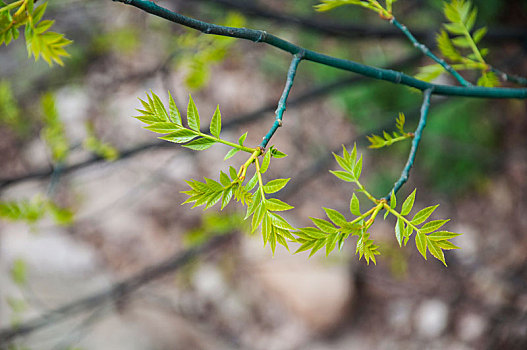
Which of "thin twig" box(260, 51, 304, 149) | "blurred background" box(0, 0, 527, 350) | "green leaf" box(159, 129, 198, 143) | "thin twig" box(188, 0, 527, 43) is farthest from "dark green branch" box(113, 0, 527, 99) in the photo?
"blurred background" box(0, 0, 527, 350)

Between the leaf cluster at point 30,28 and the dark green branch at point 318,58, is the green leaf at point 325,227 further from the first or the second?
the leaf cluster at point 30,28

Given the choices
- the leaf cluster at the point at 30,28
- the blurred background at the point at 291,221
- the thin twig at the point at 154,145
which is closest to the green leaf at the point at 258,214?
the leaf cluster at the point at 30,28

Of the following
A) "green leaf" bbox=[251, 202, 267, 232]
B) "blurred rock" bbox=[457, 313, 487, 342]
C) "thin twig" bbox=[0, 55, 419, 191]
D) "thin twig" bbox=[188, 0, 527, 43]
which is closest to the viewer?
"green leaf" bbox=[251, 202, 267, 232]

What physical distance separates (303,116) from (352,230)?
2.83 m

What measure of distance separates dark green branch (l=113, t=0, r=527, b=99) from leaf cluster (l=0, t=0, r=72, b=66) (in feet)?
0.51

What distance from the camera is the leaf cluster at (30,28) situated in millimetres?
474

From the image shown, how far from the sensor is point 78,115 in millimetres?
3115

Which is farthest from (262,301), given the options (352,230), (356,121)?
(352,230)

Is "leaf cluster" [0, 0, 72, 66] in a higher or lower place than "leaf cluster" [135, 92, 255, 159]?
higher

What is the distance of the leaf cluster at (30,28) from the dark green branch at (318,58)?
0.51 ft

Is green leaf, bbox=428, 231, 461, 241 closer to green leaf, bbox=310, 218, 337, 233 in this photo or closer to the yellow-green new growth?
the yellow-green new growth

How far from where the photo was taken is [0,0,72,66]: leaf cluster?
47cm

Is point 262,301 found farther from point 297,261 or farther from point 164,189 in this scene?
point 164,189

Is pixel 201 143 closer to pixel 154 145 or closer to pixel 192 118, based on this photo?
pixel 192 118
